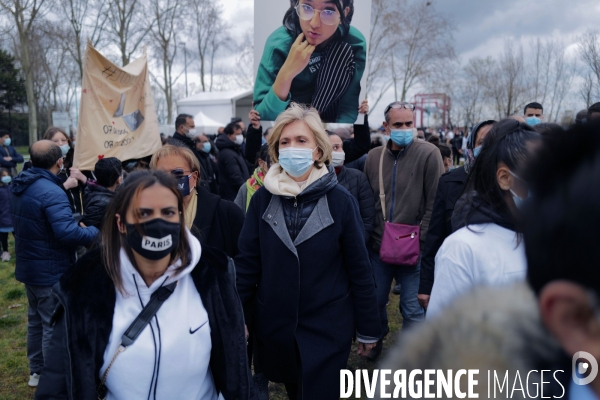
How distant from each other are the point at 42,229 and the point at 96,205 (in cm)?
50

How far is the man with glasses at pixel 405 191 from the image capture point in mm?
4184

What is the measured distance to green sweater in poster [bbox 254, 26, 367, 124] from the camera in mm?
4301

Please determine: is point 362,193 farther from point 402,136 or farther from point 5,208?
point 5,208

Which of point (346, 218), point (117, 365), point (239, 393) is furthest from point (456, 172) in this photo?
point (117, 365)

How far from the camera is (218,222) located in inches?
126

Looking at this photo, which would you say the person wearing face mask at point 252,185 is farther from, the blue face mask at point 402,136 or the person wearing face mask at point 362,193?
the blue face mask at point 402,136

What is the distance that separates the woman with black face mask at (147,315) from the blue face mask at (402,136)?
8.14 feet

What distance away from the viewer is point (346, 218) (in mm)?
2773

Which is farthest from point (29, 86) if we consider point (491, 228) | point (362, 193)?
point (491, 228)

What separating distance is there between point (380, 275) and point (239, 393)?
7.77 ft

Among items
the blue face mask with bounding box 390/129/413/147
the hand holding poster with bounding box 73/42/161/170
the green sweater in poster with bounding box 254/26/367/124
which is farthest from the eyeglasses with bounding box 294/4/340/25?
the hand holding poster with bounding box 73/42/161/170

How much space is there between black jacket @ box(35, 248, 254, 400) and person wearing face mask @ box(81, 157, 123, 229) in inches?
90.6

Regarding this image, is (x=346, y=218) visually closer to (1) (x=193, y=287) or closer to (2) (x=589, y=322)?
(1) (x=193, y=287)

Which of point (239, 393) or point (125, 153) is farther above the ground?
point (125, 153)
